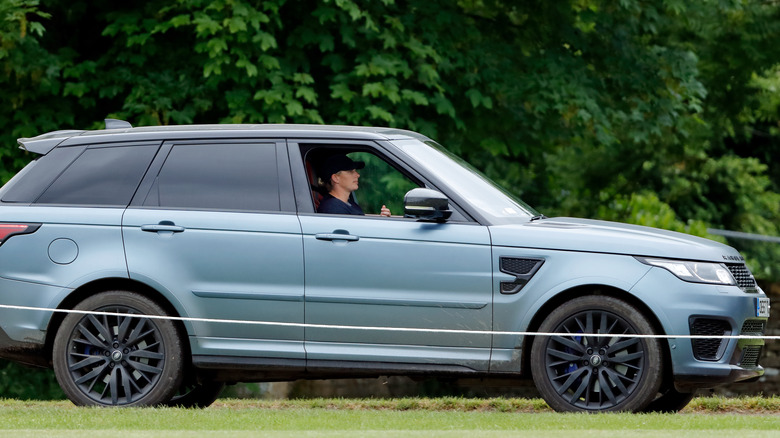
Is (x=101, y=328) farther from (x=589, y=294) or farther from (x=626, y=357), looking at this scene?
(x=626, y=357)

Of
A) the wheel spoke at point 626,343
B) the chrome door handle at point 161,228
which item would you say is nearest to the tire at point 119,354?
the chrome door handle at point 161,228

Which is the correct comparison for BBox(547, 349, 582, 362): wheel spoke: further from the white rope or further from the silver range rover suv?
the white rope

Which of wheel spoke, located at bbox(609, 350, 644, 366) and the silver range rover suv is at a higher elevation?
the silver range rover suv

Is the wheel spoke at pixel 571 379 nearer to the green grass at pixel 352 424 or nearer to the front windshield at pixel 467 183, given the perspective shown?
the green grass at pixel 352 424

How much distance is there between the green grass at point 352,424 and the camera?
7660mm

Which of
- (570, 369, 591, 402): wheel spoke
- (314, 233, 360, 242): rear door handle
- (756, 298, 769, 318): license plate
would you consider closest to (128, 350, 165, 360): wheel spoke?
(314, 233, 360, 242): rear door handle

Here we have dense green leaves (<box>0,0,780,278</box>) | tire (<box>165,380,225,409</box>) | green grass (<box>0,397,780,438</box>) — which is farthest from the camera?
dense green leaves (<box>0,0,780,278</box>)

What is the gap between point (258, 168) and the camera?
9031mm

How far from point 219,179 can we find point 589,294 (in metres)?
2.51

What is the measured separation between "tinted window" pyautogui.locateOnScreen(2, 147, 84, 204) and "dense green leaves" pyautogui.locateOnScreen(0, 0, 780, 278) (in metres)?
5.08

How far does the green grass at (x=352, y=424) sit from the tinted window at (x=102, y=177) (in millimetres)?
1384

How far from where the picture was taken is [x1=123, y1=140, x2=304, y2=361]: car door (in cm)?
872

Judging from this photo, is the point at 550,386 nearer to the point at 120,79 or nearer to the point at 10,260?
the point at 10,260

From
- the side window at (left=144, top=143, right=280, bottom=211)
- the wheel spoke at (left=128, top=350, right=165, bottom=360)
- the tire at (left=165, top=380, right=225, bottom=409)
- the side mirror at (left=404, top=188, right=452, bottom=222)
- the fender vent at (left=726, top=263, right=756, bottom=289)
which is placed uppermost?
the side window at (left=144, top=143, right=280, bottom=211)
